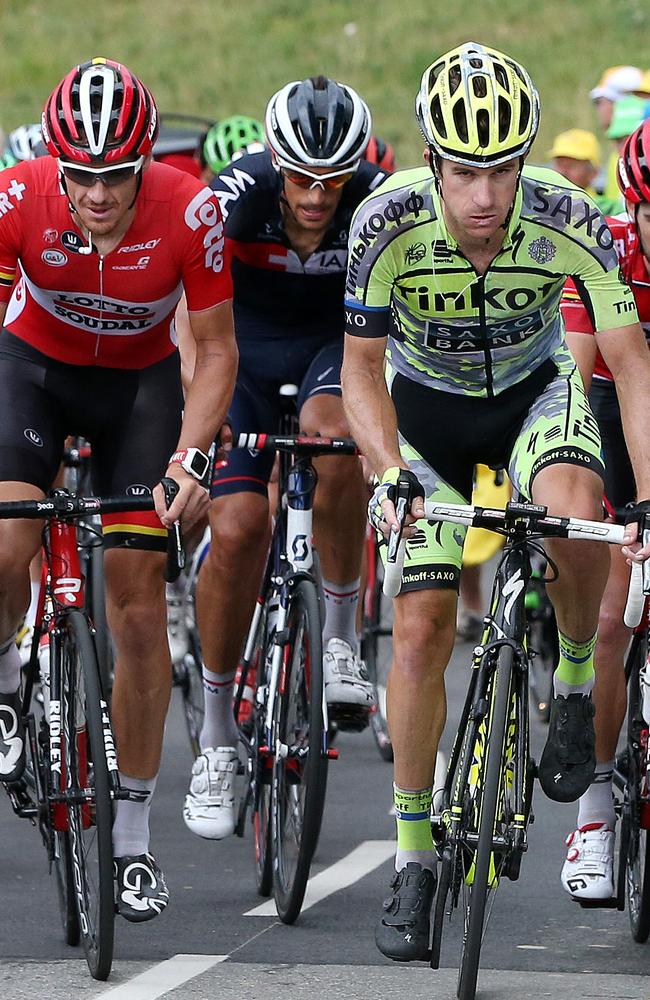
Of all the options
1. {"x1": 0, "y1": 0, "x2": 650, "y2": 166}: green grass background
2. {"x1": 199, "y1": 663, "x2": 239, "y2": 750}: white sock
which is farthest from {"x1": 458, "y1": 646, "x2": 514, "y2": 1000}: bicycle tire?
{"x1": 0, "y1": 0, "x2": 650, "y2": 166}: green grass background

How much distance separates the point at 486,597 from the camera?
1198 cm

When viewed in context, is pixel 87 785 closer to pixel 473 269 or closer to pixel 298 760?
pixel 298 760

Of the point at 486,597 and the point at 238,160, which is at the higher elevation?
the point at 238,160

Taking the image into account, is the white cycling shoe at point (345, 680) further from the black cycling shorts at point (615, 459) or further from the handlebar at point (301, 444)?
the black cycling shorts at point (615, 459)

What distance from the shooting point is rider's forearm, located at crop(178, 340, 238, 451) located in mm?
5113

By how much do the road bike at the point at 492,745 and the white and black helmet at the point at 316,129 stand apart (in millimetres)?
1801

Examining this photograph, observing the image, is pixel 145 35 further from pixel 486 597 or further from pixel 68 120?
pixel 68 120

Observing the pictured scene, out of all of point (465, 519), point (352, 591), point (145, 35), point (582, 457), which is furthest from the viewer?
point (145, 35)

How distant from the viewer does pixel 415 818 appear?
4750 mm

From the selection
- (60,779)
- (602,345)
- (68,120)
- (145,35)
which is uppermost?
(145,35)

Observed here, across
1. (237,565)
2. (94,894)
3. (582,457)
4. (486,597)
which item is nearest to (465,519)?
(582,457)

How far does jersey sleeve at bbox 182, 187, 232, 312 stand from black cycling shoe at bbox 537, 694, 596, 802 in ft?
5.11

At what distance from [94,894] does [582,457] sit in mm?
1775

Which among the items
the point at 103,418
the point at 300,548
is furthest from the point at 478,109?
the point at 300,548
